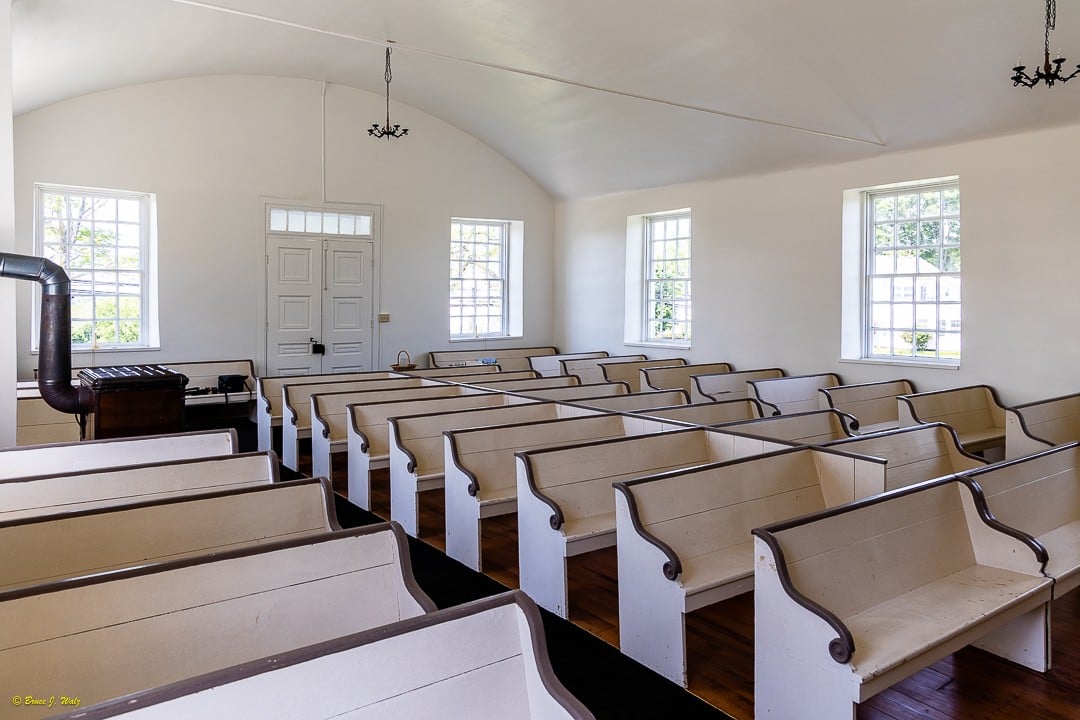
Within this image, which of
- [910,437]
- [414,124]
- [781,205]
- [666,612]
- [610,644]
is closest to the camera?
[666,612]

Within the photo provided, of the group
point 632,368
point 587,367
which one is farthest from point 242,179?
point 632,368

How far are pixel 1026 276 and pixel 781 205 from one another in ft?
8.19

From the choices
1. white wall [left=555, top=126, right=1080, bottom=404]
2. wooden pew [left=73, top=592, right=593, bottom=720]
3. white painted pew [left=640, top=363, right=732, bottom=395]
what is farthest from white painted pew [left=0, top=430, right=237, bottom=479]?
white wall [left=555, top=126, right=1080, bottom=404]

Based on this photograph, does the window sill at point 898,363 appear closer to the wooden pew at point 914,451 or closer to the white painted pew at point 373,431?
the wooden pew at point 914,451

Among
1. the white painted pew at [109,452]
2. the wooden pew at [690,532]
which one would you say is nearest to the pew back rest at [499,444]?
the wooden pew at [690,532]

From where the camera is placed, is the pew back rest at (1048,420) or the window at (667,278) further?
the window at (667,278)

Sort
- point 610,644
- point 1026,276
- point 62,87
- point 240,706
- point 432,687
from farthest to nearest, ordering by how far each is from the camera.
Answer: point 62,87 < point 1026,276 < point 610,644 < point 432,687 < point 240,706

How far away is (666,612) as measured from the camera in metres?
2.75

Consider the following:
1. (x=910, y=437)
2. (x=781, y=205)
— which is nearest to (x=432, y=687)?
(x=910, y=437)

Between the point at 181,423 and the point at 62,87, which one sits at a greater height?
the point at 62,87

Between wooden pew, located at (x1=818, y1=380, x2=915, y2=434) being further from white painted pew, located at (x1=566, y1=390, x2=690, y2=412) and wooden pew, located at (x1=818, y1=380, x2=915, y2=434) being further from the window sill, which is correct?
white painted pew, located at (x1=566, y1=390, x2=690, y2=412)

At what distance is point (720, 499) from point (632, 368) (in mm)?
5643

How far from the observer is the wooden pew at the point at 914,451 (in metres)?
3.89

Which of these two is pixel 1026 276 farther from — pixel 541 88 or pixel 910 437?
pixel 541 88
